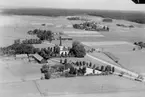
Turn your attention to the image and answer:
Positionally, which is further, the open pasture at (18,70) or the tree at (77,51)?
the tree at (77,51)

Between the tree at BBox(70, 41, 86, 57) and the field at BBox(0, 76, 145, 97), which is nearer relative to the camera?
the field at BBox(0, 76, 145, 97)

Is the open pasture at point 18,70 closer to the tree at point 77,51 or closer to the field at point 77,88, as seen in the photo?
the field at point 77,88

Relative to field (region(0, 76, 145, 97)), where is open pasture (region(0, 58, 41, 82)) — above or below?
below

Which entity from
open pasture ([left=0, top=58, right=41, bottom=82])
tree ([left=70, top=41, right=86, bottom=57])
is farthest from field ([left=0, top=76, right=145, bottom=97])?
tree ([left=70, top=41, right=86, bottom=57])

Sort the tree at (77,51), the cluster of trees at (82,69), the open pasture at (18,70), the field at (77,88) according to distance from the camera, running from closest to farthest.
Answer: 1. the field at (77,88)
2. the open pasture at (18,70)
3. the cluster of trees at (82,69)
4. the tree at (77,51)

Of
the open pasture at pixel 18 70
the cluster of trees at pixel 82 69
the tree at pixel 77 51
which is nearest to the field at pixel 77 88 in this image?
the cluster of trees at pixel 82 69

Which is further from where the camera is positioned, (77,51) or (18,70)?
(77,51)

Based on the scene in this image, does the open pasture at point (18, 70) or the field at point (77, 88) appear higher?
the field at point (77, 88)

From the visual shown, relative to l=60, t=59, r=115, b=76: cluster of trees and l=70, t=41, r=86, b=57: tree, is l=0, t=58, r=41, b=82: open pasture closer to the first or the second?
l=60, t=59, r=115, b=76: cluster of trees

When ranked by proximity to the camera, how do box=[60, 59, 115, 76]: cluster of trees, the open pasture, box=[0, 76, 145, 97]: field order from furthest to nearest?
box=[60, 59, 115, 76]: cluster of trees → the open pasture → box=[0, 76, 145, 97]: field

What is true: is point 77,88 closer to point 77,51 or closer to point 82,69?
point 82,69

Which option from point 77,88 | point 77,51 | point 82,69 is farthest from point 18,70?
point 77,51

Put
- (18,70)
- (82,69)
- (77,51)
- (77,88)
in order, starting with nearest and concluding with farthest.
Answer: (77,88) < (82,69) < (18,70) < (77,51)
